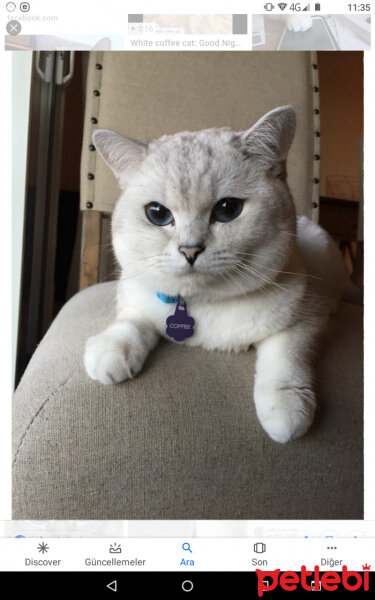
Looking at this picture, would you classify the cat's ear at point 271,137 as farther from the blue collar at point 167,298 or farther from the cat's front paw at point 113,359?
the cat's front paw at point 113,359

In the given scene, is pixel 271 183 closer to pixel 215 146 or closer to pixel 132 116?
pixel 215 146

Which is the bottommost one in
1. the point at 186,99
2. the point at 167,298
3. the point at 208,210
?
the point at 167,298

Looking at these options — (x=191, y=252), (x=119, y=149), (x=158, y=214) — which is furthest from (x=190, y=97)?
(x=191, y=252)

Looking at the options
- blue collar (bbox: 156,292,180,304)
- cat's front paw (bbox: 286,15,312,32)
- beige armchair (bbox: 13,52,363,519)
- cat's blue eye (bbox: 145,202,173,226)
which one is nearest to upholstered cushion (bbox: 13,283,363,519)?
beige armchair (bbox: 13,52,363,519)

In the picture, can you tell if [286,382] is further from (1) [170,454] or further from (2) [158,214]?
(2) [158,214]

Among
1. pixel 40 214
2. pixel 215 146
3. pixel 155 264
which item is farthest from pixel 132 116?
pixel 155 264

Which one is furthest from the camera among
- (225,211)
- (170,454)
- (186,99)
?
(186,99)

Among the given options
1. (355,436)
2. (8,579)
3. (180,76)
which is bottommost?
(8,579)

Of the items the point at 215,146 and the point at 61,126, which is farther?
the point at 61,126

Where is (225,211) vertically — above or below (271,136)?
below
